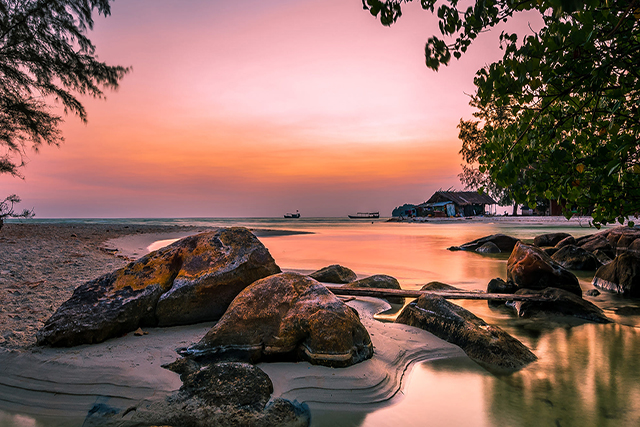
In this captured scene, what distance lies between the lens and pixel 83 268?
26.7 ft

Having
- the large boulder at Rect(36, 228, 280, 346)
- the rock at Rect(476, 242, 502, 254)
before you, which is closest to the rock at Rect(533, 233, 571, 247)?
the rock at Rect(476, 242, 502, 254)

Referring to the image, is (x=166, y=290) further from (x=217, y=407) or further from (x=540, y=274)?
(x=540, y=274)

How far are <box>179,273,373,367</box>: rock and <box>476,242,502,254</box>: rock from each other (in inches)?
603

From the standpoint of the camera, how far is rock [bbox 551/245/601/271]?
11219 millimetres

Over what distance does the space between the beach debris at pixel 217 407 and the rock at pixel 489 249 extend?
54.1 ft

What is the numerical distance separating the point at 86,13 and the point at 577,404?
19.0m

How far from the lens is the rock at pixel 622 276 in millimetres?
7465

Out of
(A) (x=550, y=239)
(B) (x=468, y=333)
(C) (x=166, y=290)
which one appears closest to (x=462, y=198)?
(A) (x=550, y=239)

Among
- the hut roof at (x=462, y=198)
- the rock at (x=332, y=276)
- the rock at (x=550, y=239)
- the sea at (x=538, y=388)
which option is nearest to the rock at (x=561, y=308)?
the sea at (x=538, y=388)

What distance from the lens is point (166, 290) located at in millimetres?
4504

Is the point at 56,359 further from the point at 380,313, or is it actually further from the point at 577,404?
the point at 577,404

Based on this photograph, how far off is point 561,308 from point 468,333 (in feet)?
9.59

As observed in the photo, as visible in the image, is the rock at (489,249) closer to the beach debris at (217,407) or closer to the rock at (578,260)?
the rock at (578,260)

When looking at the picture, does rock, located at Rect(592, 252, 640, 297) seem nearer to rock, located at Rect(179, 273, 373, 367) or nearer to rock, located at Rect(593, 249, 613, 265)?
rock, located at Rect(593, 249, 613, 265)
